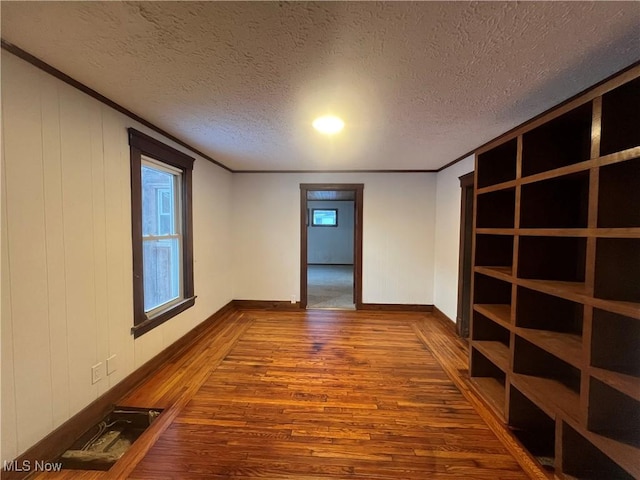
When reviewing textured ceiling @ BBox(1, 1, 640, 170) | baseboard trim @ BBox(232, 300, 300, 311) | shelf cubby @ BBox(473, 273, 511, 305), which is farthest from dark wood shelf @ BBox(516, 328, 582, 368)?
baseboard trim @ BBox(232, 300, 300, 311)

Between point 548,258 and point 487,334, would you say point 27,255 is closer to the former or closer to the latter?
point 548,258

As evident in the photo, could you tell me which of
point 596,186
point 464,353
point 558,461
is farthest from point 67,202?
point 464,353

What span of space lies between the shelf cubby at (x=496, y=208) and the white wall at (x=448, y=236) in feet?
3.32

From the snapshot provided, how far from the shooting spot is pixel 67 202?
1.71 meters

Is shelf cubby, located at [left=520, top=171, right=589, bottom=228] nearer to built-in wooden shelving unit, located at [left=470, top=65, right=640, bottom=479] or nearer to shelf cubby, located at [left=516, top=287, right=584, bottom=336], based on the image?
built-in wooden shelving unit, located at [left=470, top=65, right=640, bottom=479]

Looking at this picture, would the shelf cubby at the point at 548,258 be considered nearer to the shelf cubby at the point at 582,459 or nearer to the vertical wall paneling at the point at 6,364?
the shelf cubby at the point at 582,459

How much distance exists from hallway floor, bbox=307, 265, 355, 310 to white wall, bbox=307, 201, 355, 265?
846 mm

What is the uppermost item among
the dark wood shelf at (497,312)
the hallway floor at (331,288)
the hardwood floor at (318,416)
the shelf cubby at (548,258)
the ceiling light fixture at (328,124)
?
the ceiling light fixture at (328,124)

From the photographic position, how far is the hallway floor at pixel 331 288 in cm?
487

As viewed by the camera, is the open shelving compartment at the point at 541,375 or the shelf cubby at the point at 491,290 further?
the shelf cubby at the point at 491,290

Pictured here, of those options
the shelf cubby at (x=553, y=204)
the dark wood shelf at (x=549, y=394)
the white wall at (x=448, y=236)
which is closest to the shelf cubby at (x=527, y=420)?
the dark wood shelf at (x=549, y=394)

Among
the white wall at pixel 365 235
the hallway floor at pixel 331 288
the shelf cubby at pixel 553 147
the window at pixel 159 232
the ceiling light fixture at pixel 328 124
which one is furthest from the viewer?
the hallway floor at pixel 331 288

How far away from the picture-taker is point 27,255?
1470 millimetres

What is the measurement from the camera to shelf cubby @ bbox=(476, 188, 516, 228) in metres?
2.34
